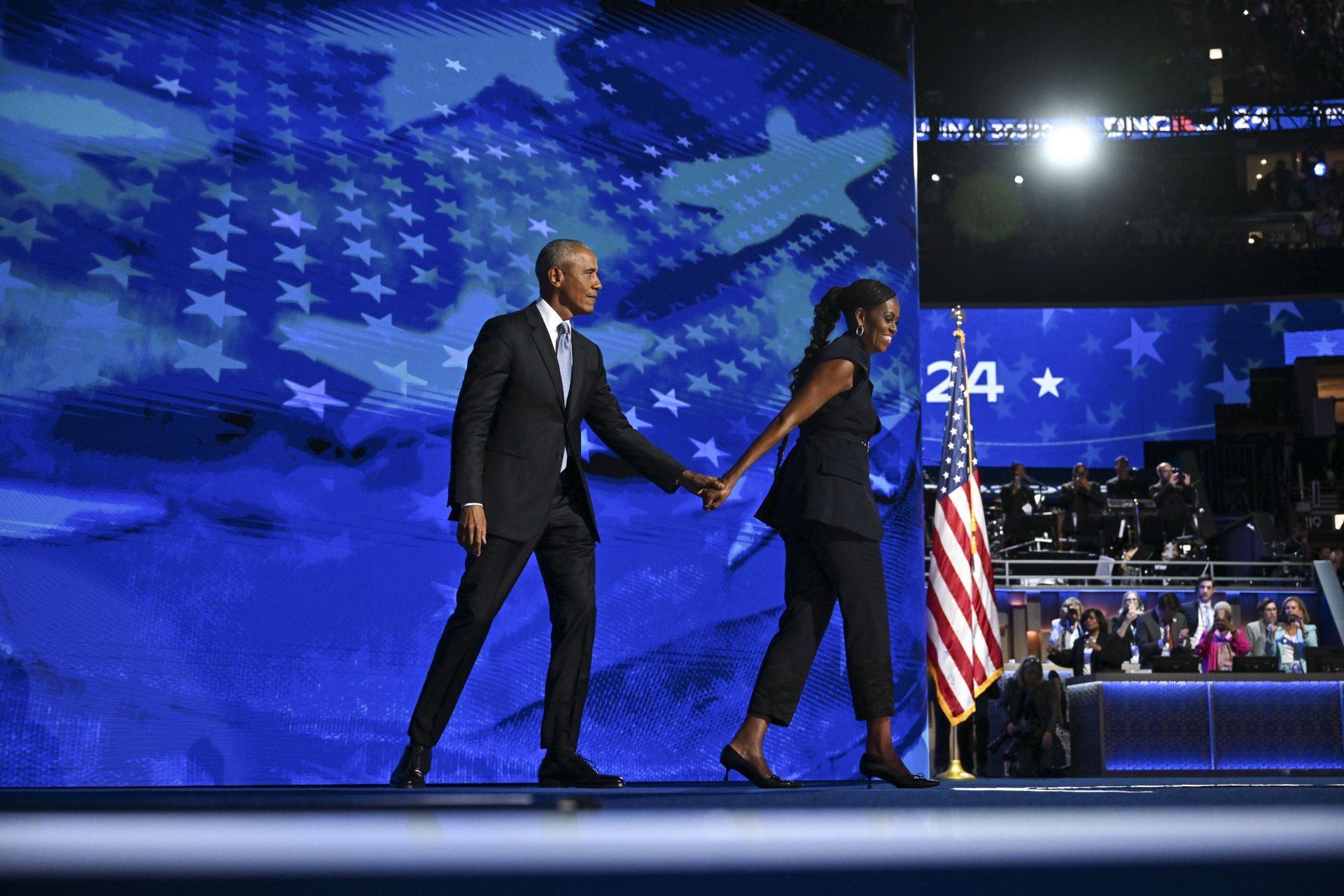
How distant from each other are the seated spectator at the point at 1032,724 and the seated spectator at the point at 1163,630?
3.84ft

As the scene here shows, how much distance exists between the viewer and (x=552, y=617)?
3352 millimetres

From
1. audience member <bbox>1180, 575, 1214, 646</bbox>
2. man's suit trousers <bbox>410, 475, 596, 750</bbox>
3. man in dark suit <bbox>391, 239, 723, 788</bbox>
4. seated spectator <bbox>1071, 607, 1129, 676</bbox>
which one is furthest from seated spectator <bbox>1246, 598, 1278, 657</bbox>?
man's suit trousers <bbox>410, 475, 596, 750</bbox>

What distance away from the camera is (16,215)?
457 cm

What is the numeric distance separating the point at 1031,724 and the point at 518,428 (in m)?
6.19

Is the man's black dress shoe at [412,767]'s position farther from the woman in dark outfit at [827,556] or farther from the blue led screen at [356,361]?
the blue led screen at [356,361]

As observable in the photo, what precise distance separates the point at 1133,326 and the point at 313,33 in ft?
50.1

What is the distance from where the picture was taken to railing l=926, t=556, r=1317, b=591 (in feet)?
41.1

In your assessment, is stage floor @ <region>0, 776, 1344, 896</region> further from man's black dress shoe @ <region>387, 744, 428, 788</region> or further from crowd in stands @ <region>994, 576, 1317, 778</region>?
crowd in stands @ <region>994, 576, 1317, 778</region>

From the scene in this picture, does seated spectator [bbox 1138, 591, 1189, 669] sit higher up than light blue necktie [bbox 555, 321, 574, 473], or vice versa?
light blue necktie [bbox 555, 321, 574, 473]

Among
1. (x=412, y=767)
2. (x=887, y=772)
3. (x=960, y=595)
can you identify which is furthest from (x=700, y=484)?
(x=960, y=595)

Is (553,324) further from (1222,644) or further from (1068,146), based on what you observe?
(1068,146)

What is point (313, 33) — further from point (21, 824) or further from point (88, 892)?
point (88, 892)

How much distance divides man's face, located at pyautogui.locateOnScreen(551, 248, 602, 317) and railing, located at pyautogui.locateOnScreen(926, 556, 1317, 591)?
8925 mm

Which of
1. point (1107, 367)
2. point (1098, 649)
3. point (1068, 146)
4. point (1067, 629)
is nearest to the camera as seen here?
point (1098, 649)
